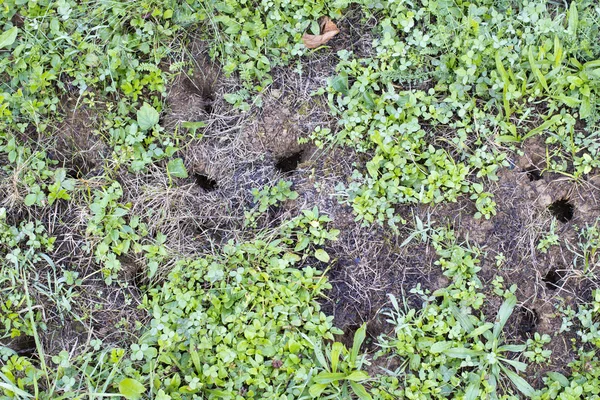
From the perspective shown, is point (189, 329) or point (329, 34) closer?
point (189, 329)

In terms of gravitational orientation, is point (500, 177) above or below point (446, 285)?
above

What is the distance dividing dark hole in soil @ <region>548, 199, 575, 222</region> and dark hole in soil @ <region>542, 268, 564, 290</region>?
0.89 feet

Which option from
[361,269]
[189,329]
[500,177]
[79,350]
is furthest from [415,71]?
[79,350]

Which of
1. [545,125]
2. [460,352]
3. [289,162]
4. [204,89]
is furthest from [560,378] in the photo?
[204,89]

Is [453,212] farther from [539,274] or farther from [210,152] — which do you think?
[210,152]

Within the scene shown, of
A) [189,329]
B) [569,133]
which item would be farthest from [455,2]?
[189,329]

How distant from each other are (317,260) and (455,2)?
1497 millimetres

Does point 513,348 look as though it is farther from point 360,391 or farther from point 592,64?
point 592,64

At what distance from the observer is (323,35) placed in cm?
309

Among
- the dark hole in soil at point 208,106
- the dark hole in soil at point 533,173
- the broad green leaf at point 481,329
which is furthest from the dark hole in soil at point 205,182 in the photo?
the dark hole in soil at point 533,173

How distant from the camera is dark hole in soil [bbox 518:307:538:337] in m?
2.91

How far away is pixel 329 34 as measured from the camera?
3.09 meters

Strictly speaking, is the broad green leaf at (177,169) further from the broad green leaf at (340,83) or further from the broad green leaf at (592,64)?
the broad green leaf at (592,64)

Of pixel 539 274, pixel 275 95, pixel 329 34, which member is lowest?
pixel 539 274
